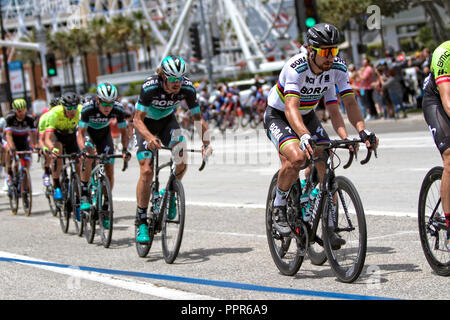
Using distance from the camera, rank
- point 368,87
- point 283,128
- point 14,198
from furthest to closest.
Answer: point 368,87 → point 14,198 → point 283,128

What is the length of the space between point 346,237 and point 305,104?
4.78 ft

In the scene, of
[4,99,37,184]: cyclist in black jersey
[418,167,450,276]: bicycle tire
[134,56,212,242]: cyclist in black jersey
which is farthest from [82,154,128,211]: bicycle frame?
[418,167,450,276]: bicycle tire

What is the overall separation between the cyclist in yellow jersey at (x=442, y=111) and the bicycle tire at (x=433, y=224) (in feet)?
0.41

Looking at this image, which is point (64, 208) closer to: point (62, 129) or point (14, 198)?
point (62, 129)

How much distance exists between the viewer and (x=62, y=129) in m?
12.0

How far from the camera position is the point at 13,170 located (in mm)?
14469

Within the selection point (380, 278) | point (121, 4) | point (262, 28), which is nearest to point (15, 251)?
point (380, 278)

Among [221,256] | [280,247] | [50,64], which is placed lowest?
[221,256]

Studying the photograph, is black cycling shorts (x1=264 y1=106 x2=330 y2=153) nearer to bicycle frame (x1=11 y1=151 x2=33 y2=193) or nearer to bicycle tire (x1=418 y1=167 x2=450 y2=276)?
bicycle tire (x1=418 y1=167 x2=450 y2=276)

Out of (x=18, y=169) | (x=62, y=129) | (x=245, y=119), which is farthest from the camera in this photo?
(x=245, y=119)

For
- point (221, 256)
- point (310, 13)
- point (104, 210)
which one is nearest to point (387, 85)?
point (310, 13)

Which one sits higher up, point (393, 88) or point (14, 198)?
point (393, 88)

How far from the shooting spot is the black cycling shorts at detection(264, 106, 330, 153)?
6684 millimetres

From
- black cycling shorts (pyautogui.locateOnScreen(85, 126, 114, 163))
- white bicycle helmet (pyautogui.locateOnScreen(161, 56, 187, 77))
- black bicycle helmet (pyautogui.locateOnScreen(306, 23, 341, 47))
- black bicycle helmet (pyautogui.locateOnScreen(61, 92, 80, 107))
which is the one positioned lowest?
black cycling shorts (pyautogui.locateOnScreen(85, 126, 114, 163))
